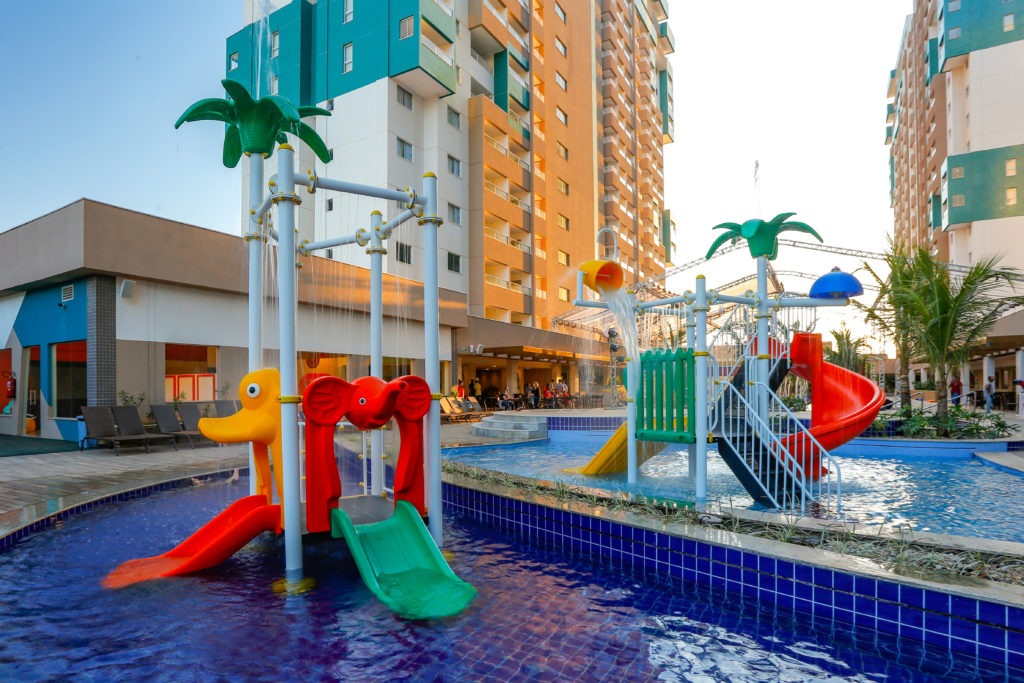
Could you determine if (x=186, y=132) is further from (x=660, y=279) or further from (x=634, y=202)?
(x=634, y=202)

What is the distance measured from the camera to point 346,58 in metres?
26.5

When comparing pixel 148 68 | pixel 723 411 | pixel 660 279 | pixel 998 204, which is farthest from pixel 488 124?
pixel 998 204

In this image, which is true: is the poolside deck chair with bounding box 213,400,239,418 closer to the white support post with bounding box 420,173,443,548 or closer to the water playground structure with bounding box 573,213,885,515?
the water playground structure with bounding box 573,213,885,515

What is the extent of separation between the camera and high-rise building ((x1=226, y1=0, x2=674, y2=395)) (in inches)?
980

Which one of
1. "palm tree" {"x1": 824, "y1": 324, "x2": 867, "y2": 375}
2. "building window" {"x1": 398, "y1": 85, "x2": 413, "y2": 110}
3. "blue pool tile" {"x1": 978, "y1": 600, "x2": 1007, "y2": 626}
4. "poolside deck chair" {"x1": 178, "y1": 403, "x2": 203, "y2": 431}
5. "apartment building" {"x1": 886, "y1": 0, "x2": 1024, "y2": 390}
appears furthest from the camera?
"palm tree" {"x1": 824, "y1": 324, "x2": 867, "y2": 375}

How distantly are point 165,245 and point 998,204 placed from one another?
3978 centimetres

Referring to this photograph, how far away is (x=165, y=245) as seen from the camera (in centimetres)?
1355

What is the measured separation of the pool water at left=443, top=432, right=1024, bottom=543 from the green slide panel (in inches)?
131

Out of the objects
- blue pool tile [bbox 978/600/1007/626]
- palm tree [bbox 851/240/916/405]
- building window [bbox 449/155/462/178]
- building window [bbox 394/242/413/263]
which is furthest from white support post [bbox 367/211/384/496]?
building window [bbox 449/155/462/178]

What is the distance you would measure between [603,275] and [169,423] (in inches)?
381

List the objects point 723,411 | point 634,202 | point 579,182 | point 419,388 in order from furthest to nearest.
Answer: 1. point 634,202
2. point 579,182
3. point 723,411
4. point 419,388

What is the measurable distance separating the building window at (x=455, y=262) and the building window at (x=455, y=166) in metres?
3.85

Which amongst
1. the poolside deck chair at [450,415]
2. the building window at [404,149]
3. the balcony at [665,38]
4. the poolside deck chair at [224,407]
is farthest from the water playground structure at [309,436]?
the balcony at [665,38]

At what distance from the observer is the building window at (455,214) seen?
27.4m
